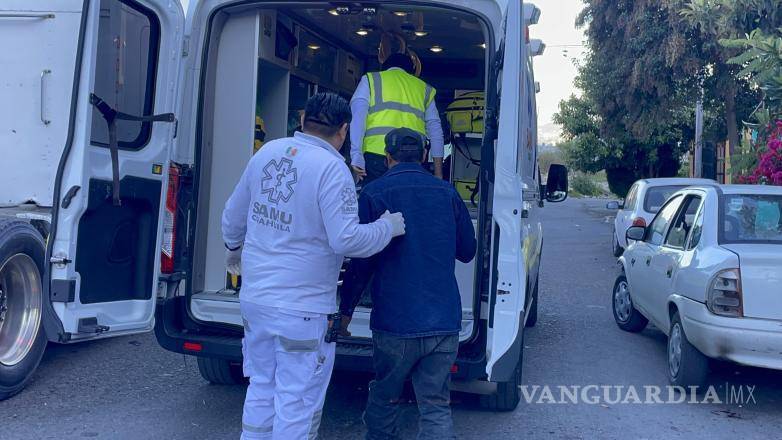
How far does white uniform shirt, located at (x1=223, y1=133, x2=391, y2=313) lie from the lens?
12.6ft

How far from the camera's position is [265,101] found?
7320 millimetres

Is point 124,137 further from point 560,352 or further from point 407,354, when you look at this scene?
point 560,352

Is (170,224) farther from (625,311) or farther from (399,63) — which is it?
(625,311)

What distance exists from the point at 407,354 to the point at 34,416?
278 cm

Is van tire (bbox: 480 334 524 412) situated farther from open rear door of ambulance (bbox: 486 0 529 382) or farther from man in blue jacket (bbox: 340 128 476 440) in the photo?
man in blue jacket (bbox: 340 128 476 440)

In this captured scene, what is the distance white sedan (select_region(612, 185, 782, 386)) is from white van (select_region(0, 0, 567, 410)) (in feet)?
4.31

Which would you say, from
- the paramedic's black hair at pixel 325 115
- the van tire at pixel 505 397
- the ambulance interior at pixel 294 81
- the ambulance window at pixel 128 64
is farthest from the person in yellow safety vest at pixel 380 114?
the paramedic's black hair at pixel 325 115

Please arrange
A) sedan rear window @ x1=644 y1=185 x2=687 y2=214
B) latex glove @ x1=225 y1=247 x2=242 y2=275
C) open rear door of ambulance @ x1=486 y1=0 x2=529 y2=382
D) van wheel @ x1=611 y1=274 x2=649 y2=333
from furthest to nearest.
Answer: sedan rear window @ x1=644 y1=185 x2=687 y2=214
van wheel @ x1=611 y1=274 x2=649 y2=333
open rear door of ambulance @ x1=486 y1=0 x2=529 y2=382
latex glove @ x1=225 y1=247 x2=242 y2=275

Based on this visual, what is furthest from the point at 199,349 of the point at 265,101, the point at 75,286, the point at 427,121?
the point at 265,101

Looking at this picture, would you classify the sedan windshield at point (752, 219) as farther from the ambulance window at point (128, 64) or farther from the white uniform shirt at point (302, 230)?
the ambulance window at point (128, 64)

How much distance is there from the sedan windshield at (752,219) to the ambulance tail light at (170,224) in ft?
12.2

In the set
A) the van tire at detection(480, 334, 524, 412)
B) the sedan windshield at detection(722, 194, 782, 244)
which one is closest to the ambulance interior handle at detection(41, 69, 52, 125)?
the van tire at detection(480, 334, 524, 412)

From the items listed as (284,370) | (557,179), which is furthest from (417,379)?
(557,179)

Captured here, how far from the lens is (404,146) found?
432 centimetres
